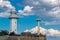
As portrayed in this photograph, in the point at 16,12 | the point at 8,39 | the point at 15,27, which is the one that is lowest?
the point at 8,39

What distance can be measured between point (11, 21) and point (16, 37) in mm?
6508

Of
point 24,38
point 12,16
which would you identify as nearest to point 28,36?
point 24,38

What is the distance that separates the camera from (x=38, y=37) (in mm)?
37719

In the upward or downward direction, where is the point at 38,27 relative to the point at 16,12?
downward

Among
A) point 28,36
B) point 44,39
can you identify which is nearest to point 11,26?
point 28,36

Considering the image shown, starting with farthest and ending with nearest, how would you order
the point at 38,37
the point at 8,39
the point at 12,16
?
the point at 12,16
the point at 38,37
the point at 8,39

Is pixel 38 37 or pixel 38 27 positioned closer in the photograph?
pixel 38 37

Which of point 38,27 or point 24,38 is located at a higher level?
point 38,27

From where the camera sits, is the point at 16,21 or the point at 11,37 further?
the point at 16,21

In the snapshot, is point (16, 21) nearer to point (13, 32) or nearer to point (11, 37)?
point (13, 32)

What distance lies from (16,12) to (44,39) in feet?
27.5

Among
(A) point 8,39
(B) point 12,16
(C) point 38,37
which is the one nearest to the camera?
(A) point 8,39

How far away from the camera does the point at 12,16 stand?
40.2 m

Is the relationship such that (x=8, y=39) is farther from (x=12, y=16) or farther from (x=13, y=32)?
(x=12, y=16)
